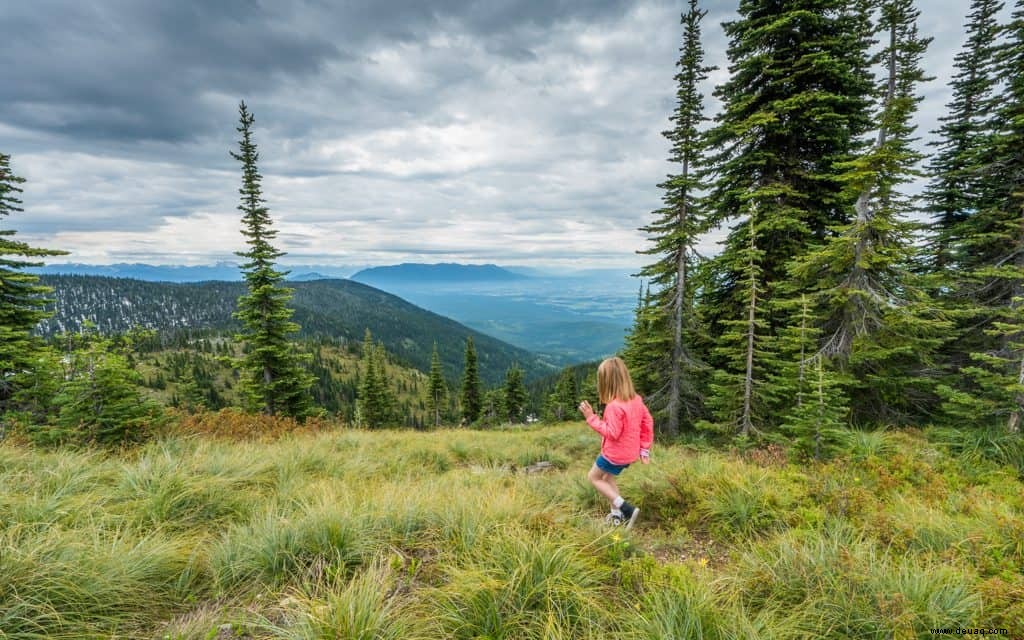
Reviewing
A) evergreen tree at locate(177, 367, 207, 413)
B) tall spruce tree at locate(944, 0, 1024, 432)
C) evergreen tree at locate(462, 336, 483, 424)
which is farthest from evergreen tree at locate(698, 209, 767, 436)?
evergreen tree at locate(462, 336, 483, 424)

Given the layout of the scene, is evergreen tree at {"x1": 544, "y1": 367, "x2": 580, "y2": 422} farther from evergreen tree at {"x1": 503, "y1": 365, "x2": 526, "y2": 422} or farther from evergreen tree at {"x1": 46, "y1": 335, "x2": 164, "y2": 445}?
evergreen tree at {"x1": 46, "y1": 335, "x2": 164, "y2": 445}

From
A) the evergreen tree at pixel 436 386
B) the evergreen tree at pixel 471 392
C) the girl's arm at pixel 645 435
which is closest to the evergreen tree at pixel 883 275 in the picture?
the girl's arm at pixel 645 435

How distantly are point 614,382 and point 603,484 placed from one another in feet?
4.29

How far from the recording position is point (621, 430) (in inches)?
182

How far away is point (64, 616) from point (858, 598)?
213 inches

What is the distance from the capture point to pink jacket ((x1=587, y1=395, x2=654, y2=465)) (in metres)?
4.61

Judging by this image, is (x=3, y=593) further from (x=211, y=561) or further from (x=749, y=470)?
(x=749, y=470)

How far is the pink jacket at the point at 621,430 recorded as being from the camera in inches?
181

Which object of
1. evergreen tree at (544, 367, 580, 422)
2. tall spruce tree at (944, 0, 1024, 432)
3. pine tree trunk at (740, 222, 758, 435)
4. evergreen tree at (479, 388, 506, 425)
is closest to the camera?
tall spruce tree at (944, 0, 1024, 432)

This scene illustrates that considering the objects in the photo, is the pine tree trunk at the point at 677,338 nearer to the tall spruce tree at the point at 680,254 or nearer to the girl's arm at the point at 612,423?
the tall spruce tree at the point at 680,254

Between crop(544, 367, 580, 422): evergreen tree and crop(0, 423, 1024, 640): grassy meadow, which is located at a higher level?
crop(0, 423, 1024, 640): grassy meadow

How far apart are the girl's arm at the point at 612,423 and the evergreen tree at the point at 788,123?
6870 mm

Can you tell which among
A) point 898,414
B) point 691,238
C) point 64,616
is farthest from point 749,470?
point 691,238

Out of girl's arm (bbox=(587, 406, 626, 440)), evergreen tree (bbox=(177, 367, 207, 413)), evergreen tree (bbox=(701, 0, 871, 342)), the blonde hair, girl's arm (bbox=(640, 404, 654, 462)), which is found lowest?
evergreen tree (bbox=(177, 367, 207, 413))
